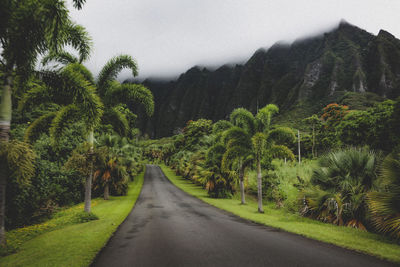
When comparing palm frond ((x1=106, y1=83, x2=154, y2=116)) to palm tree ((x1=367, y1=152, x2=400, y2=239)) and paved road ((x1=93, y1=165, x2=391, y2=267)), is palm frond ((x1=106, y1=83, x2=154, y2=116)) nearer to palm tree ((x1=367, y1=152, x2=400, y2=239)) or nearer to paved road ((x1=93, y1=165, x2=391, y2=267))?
paved road ((x1=93, y1=165, x2=391, y2=267))

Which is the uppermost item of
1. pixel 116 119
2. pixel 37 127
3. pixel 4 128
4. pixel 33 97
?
pixel 33 97

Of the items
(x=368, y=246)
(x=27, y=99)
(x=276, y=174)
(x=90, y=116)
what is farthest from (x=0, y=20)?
(x=276, y=174)

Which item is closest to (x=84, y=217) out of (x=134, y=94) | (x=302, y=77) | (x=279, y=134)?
(x=134, y=94)

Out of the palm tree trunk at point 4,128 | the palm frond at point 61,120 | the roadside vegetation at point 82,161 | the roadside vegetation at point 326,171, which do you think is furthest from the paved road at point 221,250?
the palm frond at point 61,120

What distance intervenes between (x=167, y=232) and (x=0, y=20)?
29.2ft

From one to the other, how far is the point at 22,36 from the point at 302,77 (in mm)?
120138

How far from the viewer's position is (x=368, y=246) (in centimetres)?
614

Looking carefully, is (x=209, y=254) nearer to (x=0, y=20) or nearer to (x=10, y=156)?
(x=10, y=156)

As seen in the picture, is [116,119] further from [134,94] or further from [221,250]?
[221,250]

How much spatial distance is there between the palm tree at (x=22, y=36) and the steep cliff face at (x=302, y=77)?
8445 centimetres

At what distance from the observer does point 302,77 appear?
10981 centimetres

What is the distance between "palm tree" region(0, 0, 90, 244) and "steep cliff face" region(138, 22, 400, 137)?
84.4 metres

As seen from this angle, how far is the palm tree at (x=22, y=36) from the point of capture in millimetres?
6584

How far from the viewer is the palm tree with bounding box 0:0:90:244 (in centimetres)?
658
